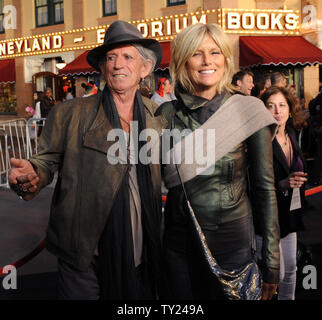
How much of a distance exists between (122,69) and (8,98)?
21801 mm

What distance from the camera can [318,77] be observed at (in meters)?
17.1

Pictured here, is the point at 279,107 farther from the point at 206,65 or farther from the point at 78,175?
the point at 78,175

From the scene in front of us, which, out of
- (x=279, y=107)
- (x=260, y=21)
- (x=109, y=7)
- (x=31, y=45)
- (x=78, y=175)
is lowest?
(x=78, y=175)

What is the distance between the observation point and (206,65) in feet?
8.45

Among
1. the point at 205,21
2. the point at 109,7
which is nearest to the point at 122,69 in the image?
the point at 205,21

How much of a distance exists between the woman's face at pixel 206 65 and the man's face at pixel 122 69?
11.8 inches

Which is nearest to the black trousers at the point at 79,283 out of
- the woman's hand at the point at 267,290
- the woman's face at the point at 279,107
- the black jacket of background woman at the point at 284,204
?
the woman's hand at the point at 267,290

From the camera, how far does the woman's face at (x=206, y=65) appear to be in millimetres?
2570

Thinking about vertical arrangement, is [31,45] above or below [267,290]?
above

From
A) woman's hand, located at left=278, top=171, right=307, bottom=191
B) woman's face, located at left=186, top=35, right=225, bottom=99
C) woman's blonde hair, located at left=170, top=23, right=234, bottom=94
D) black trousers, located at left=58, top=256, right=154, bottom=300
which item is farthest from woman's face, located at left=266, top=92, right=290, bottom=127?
black trousers, located at left=58, top=256, right=154, bottom=300

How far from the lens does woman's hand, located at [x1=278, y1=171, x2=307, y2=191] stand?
3.23 meters

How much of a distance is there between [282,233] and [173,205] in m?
1.41

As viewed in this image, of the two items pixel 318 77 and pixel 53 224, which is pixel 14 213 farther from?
pixel 318 77

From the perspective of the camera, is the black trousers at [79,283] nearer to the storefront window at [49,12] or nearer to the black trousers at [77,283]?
the black trousers at [77,283]
